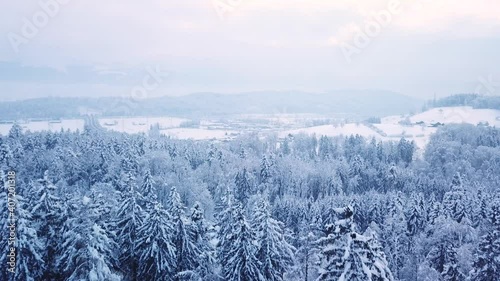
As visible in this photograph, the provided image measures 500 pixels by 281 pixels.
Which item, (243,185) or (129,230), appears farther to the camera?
(243,185)

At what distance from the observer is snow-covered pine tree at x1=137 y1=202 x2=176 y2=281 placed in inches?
1219

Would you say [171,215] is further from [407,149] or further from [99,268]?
[407,149]

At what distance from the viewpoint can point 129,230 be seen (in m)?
33.4

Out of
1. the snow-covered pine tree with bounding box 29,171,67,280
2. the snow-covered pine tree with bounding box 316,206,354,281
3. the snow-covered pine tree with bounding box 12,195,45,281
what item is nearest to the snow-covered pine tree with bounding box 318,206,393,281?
the snow-covered pine tree with bounding box 316,206,354,281

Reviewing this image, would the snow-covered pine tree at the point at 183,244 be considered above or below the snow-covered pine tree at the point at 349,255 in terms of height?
below

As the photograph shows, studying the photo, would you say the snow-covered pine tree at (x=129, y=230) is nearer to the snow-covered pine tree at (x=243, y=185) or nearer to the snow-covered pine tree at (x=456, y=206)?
the snow-covered pine tree at (x=456, y=206)

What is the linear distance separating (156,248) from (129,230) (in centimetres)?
393

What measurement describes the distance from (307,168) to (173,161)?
35383mm

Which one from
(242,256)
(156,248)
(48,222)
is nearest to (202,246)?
(156,248)

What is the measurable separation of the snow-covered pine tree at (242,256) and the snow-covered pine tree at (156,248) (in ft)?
16.6

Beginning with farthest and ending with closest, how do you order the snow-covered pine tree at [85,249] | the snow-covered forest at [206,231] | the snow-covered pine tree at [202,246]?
the snow-covered pine tree at [202,246] → the snow-covered forest at [206,231] → the snow-covered pine tree at [85,249]

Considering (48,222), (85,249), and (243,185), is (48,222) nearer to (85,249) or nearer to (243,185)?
(85,249)

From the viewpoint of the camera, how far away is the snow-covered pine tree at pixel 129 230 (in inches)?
1294

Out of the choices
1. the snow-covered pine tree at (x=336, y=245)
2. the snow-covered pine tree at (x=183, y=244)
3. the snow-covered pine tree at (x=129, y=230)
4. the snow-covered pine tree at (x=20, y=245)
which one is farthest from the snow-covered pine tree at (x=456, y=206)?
the snow-covered pine tree at (x=20, y=245)
